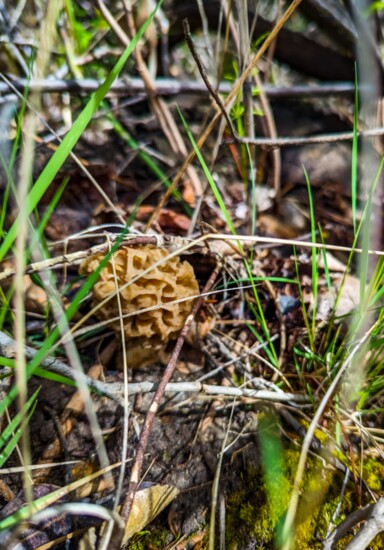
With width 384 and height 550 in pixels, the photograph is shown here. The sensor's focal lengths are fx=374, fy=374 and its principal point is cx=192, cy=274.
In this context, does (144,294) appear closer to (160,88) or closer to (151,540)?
(151,540)

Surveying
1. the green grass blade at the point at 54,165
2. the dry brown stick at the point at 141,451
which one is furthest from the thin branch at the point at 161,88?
the dry brown stick at the point at 141,451

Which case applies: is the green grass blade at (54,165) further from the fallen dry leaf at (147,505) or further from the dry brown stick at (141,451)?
the fallen dry leaf at (147,505)

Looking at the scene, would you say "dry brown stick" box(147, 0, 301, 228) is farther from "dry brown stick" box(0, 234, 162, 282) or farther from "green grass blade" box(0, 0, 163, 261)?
"green grass blade" box(0, 0, 163, 261)

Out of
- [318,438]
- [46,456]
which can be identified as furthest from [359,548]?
[46,456]

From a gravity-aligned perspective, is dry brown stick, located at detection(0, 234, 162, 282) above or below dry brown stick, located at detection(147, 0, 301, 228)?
below

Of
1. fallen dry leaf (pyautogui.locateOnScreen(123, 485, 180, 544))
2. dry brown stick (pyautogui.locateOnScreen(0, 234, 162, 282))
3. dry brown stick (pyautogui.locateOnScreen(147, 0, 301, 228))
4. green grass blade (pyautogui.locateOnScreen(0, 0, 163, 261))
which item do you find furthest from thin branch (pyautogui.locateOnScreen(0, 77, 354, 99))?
fallen dry leaf (pyautogui.locateOnScreen(123, 485, 180, 544))

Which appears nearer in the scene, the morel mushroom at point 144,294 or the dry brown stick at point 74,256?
the dry brown stick at point 74,256

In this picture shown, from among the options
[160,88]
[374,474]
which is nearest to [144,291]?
[374,474]

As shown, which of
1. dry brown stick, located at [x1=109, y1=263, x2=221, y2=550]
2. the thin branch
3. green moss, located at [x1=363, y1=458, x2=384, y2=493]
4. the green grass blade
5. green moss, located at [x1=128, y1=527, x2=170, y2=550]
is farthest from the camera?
the thin branch

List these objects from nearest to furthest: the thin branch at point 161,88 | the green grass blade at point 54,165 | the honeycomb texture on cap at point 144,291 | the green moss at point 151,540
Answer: the green grass blade at point 54,165
the green moss at point 151,540
the honeycomb texture on cap at point 144,291
the thin branch at point 161,88

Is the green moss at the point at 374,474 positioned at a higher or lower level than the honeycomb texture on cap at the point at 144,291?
lower
